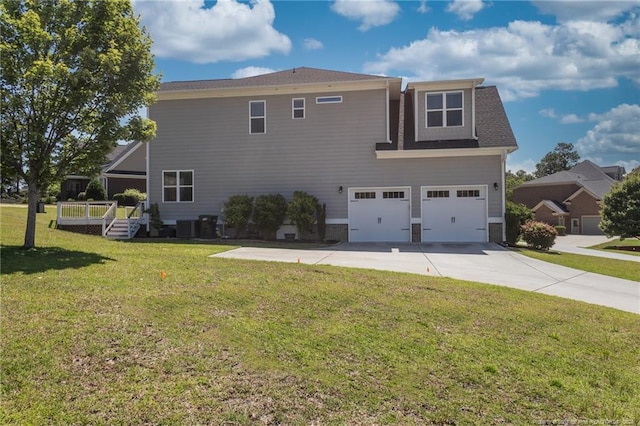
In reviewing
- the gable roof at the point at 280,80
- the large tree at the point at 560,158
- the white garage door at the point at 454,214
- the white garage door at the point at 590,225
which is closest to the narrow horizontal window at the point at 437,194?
the white garage door at the point at 454,214

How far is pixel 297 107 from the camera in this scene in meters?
18.2

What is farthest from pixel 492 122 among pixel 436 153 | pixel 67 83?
pixel 67 83

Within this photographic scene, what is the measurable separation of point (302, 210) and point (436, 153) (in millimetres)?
5899

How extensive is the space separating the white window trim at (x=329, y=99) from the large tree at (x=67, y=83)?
8.92m

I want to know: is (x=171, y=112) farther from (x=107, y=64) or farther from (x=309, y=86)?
(x=107, y=64)

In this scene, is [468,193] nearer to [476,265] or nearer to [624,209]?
[476,265]

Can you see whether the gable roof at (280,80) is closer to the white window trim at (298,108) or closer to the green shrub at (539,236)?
the white window trim at (298,108)

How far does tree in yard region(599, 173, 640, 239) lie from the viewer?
74.6 ft

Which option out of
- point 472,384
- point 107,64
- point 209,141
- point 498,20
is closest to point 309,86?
point 209,141

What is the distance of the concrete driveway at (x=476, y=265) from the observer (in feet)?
28.2

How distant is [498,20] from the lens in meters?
13.2

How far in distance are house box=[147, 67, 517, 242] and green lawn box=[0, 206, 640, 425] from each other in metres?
10.3

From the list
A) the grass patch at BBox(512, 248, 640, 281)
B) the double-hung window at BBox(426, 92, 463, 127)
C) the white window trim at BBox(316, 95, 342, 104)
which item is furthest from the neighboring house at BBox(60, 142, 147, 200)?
the grass patch at BBox(512, 248, 640, 281)

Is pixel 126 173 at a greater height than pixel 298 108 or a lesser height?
lesser
